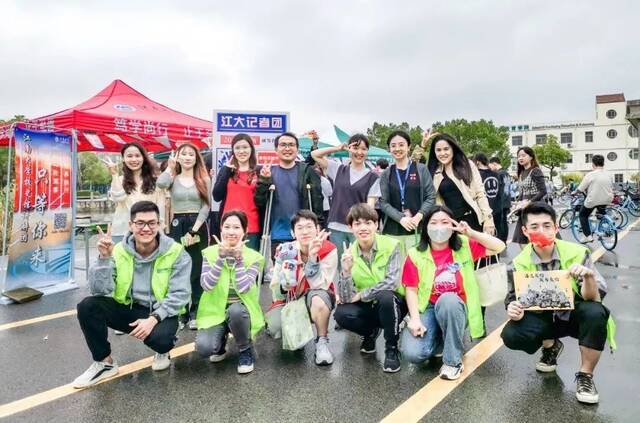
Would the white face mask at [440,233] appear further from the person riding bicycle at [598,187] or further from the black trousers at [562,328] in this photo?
the person riding bicycle at [598,187]

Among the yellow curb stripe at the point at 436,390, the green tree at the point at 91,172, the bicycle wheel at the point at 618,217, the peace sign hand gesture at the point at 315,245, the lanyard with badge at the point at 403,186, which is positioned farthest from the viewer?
the green tree at the point at 91,172

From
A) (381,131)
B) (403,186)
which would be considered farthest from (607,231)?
(381,131)

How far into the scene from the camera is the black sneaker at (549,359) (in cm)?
326

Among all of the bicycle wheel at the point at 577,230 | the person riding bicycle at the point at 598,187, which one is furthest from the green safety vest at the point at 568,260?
the bicycle wheel at the point at 577,230

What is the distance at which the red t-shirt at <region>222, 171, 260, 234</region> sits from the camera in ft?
14.5

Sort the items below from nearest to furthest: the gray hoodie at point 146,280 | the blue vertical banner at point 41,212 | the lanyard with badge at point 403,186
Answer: the gray hoodie at point 146,280 < the lanyard with badge at point 403,186 < the blue vertical banner at point 41,212

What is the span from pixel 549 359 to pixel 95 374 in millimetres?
3168

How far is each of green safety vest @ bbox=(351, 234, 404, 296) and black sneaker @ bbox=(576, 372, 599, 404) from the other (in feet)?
4.15

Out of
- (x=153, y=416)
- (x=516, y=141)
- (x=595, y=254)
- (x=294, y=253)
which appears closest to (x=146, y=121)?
(x=294, y=253)

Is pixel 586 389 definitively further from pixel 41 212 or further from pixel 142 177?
pixel 41 212

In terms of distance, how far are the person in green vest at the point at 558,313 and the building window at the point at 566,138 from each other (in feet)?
226

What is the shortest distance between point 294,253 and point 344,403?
1.21 metres

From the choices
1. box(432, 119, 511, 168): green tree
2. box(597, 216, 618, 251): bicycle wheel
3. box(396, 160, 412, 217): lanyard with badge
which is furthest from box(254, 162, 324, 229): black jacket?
box(432, 119, 511, 168): green tree

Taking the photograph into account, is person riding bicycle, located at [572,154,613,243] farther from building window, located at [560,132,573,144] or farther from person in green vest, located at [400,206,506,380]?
building window, located at [560,132,573,144]
